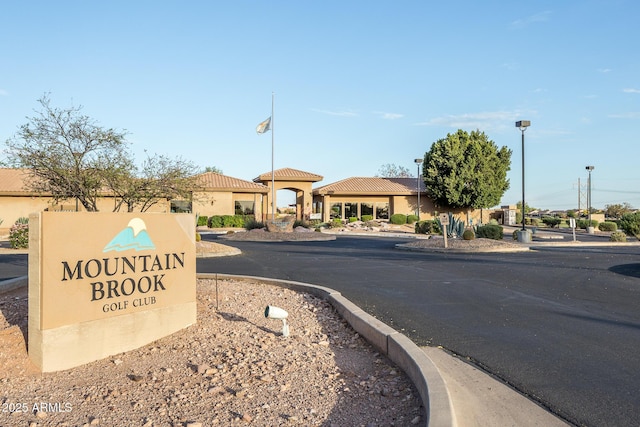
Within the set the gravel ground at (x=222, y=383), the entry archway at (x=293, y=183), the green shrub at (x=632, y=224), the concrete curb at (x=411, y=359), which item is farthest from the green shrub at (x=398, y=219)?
the gravel ground at (x=222, y=383)

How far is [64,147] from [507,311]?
1213cm

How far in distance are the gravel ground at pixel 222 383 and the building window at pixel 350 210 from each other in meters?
41.4

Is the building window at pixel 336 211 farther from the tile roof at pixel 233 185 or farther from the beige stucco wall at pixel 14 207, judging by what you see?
the beige stucco wall at pixel 14 207

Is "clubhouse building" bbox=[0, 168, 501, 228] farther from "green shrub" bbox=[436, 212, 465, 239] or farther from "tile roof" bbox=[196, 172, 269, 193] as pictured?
"green shrub" bbox=[436, 212, 465, 239]

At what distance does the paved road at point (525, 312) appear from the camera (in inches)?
182

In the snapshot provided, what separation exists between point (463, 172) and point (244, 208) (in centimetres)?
2063

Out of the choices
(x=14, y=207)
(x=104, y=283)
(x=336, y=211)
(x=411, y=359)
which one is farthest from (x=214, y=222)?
(x=411, y=359)

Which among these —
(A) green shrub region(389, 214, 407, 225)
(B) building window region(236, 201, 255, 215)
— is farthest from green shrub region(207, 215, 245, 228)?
(A) green shrub region(389, 214, 407, 225)

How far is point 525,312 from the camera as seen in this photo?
8.03 m

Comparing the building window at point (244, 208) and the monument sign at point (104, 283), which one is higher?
the building window at point (244, 208)

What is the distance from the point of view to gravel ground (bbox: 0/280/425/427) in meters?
3.99

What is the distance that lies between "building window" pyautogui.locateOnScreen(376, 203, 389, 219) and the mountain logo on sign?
→ 43323 millimetres

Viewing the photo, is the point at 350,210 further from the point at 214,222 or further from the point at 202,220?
the point at 202,220

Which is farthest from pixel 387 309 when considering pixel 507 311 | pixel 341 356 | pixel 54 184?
pixel 54 184
